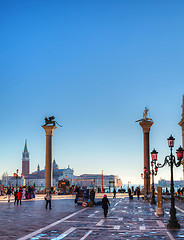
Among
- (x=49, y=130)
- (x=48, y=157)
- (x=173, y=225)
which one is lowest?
(x=173, y=225)

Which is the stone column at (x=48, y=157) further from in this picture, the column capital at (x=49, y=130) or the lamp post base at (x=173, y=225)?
the lamp post base at (x=173, y=225)

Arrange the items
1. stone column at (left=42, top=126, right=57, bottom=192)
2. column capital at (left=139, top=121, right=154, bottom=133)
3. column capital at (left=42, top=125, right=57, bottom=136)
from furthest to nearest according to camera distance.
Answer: column capital at (left=139, top=121, right=154, bottom=133) → column capital at (left=42, top=125, right=57, bottom=136) → stone column at (left=42, top=126, right=57, bottom=192)

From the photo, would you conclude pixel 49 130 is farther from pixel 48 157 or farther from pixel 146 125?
pixel 146 125

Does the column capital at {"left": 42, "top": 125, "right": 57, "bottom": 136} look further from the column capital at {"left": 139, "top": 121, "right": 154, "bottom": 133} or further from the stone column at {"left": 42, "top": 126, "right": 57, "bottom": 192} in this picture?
the column capital at {"left": 139, "top": 121, "right": 154, "bottom": 133}

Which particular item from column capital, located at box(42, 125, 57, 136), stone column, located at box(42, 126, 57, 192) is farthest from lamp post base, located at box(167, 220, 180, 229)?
column capital, located at box(42, 125, 57, 136)

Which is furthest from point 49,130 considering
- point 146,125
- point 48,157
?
point 146,125

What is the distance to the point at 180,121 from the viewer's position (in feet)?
252

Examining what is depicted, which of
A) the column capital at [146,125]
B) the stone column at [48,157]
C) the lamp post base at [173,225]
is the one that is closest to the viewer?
the lamp post base at [173,225]

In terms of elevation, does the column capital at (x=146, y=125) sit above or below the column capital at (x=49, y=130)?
above

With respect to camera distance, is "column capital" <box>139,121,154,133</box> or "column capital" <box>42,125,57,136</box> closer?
"column capital" <box>42,125,57,136</box>

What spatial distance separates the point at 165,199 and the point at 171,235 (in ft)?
92.5

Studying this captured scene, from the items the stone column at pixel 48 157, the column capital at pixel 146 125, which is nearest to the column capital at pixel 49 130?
the stone column at pixel 48 157

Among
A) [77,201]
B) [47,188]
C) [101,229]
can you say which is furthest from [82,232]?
[47,188]

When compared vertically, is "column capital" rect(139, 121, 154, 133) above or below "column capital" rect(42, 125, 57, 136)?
above
